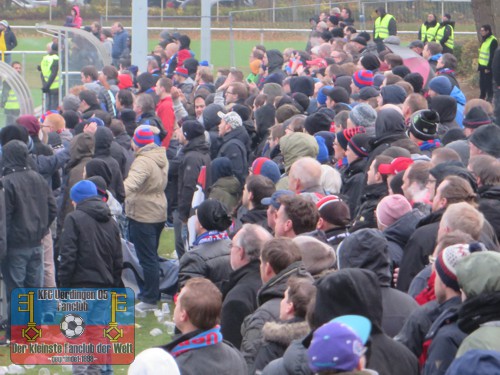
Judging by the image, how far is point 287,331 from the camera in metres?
5.04

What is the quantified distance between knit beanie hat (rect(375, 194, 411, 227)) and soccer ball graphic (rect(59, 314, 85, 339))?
3.03m

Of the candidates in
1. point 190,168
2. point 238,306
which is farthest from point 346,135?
point 238,306

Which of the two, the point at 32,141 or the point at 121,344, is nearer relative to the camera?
the point at 121,344

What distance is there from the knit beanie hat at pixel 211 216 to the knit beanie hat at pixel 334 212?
781 millimetres

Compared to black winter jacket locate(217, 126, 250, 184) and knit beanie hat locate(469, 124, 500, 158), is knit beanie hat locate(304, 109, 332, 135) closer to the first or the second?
black winter jacket locate(217, 126, 250, 184)

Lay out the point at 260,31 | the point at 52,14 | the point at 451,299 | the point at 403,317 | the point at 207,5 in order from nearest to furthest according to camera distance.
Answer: the point at 451,299 < the point at 403,317 < the point at 207,5 < the point at 260,31 < the point at 52,14

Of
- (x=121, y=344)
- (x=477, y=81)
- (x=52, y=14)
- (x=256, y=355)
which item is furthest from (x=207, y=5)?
(x=52, y=14)

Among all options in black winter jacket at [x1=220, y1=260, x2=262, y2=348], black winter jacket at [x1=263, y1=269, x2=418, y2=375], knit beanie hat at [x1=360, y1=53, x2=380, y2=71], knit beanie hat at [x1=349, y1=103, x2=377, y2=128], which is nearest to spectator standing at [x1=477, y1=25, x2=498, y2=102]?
knit beanie hat at [x1=360, y1=53, x2=380, y2=71]

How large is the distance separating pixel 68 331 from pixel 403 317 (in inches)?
171

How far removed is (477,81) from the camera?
981 inches

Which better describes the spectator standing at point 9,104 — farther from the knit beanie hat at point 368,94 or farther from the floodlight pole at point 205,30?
the floodlight pole at point 205,30

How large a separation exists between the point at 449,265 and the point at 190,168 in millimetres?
6937

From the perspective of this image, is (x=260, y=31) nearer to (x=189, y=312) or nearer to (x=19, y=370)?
(x=19, y=370)

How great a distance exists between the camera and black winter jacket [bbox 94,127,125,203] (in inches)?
418
